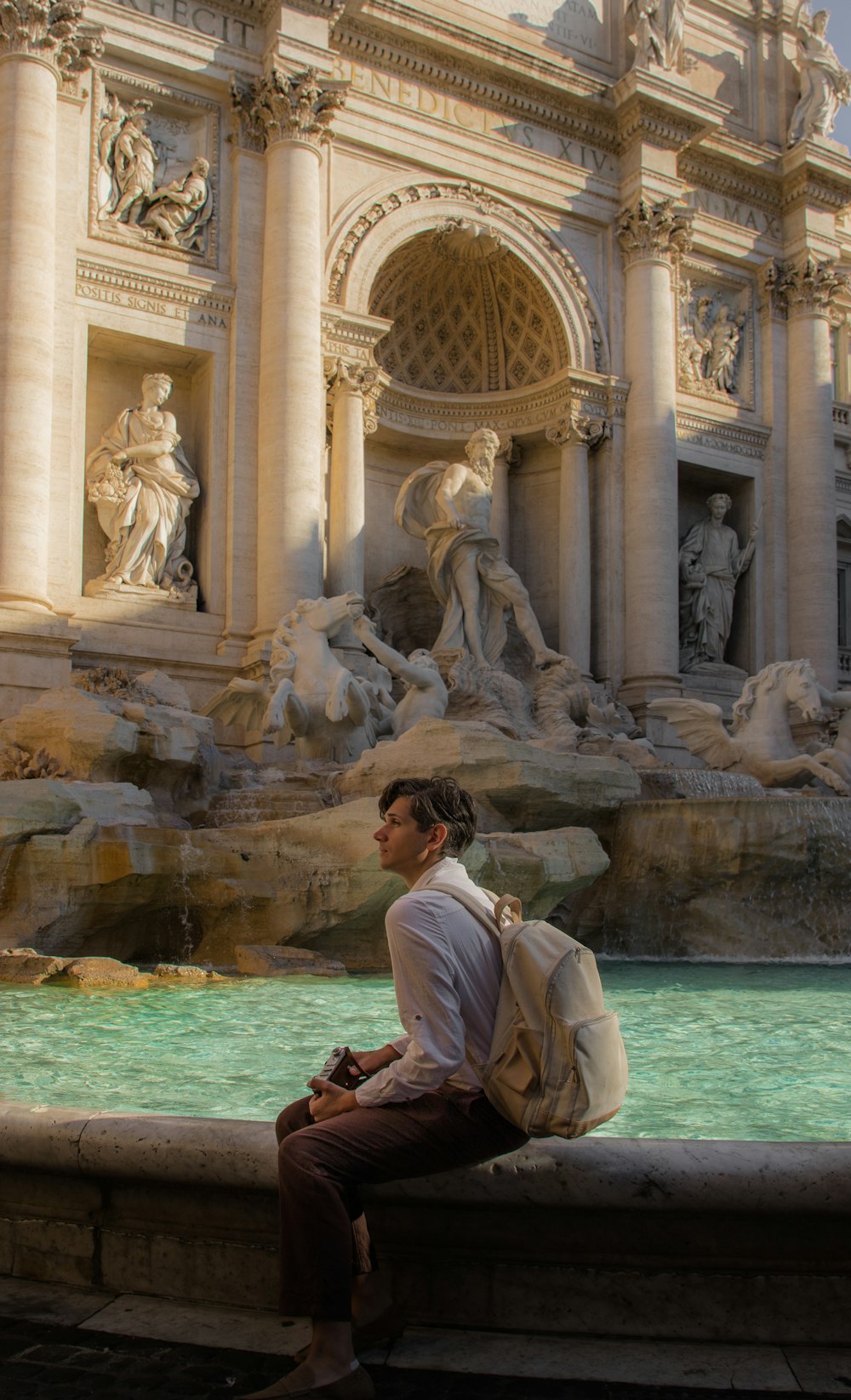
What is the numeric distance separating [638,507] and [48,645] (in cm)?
930

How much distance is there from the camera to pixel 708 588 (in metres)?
20.5

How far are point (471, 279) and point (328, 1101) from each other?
59.3ft

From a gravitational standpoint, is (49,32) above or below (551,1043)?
above

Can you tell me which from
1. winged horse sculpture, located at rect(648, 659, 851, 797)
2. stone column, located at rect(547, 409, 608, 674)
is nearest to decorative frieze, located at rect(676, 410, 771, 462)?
stone column, located at rect(547, 409, 608, 674)

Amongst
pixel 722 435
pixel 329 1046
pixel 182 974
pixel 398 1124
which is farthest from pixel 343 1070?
pixel 722 435

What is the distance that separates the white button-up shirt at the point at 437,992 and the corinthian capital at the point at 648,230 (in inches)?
728

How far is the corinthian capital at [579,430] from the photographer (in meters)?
19.0

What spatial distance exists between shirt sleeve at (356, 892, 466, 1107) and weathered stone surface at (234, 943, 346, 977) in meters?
5.32

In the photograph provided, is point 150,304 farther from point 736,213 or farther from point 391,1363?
point 391,1363

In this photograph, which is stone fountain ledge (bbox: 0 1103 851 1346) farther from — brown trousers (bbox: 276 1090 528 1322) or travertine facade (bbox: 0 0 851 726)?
travertine facade (bbox: 0 0 851 726)

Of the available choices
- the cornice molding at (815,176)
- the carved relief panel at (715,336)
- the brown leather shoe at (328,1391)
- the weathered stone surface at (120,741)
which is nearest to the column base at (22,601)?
the weathered stone surface at (120,741)

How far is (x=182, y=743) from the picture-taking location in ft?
34.9

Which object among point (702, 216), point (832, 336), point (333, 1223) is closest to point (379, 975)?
point (333, 1223)

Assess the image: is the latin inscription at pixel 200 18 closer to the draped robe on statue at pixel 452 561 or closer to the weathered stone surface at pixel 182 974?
the draped robe on statue at pixel 452 561
